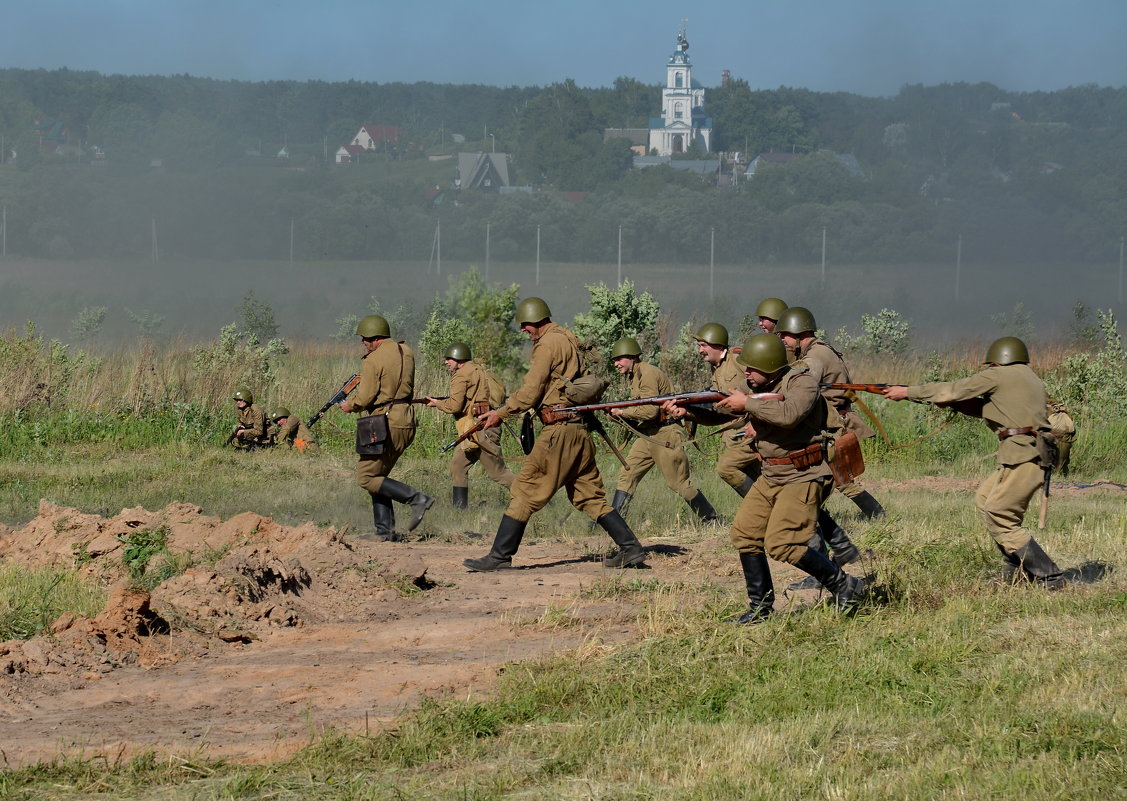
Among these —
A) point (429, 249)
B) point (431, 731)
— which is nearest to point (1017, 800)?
point (431, 731)

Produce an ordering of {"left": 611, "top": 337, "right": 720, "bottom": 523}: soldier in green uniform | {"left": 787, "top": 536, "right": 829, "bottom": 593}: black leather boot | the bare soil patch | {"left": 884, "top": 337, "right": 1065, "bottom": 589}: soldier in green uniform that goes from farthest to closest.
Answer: {"left": 611, "top": 337, "right": 720, "bottom": 523}: soldier in green uniform < {"left": 787, "top": 536, "right": 829, "bottom": 593}: black leather boot < {"left": 884, "top": 337, "right": 1065, "bottom": 589}: soldier in green uniform < the bare soil patch

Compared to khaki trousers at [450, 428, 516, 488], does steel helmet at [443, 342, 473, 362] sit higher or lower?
higher

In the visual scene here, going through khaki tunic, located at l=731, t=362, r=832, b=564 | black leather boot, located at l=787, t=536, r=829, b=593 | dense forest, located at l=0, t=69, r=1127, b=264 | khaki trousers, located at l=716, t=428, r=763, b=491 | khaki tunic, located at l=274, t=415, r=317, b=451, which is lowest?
khaki tunic, located at l=274, t=415, r=317, b=451

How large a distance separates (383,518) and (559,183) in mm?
81245

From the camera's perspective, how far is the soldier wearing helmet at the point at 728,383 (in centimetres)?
1088

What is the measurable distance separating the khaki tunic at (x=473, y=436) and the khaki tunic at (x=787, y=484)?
18.6 feet

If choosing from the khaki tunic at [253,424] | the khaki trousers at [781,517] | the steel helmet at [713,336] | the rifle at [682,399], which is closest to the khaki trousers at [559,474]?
the rifle at [682,399]

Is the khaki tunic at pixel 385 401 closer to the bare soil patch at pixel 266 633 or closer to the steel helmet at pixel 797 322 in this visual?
the bare soil patch at pixel 266 633

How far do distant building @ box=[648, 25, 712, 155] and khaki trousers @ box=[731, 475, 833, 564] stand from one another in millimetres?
94674

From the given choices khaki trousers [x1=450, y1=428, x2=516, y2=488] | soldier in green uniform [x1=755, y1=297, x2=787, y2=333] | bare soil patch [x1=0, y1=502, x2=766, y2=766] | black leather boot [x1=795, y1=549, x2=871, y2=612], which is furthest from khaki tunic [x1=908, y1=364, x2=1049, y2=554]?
khaki trousers [x1=450, y1=428, x2=516, y2=488]

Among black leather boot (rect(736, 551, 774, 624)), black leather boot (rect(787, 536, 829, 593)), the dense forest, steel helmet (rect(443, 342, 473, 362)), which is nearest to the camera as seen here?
black leather boot (rect(736, 551, 774, 624))

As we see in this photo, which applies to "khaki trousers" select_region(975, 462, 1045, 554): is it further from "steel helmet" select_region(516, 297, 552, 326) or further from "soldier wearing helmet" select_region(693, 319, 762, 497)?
"steel helmet" select_region(516, 297, 552, 326)

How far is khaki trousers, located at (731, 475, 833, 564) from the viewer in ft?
25.0

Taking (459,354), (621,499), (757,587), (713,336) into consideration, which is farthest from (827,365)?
(459,354)
